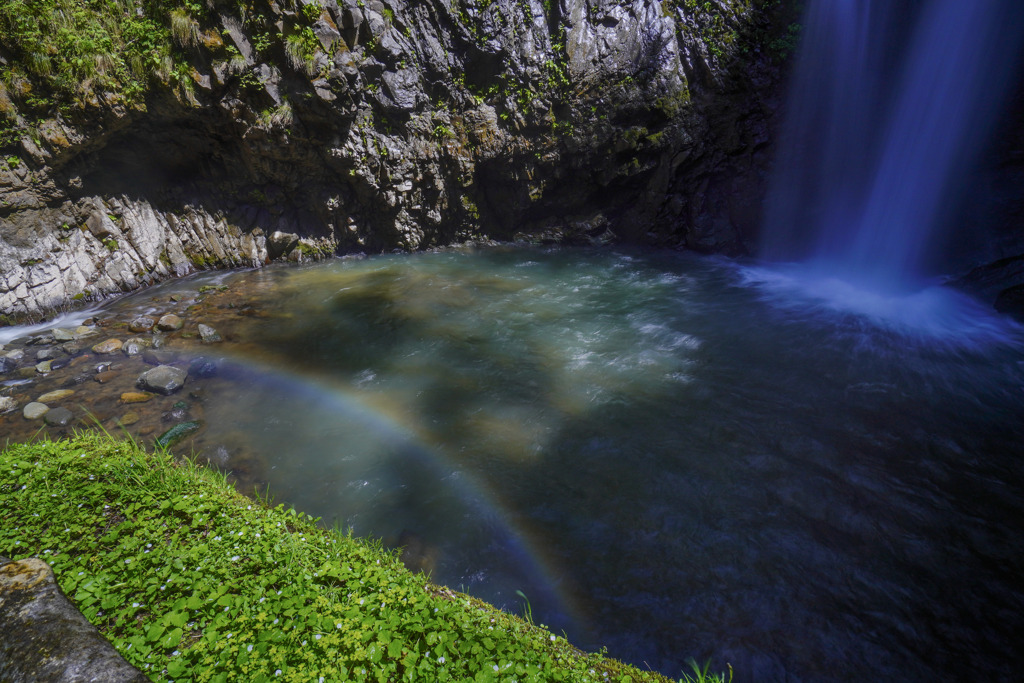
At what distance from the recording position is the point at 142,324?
817 cm

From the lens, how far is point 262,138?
10.1 metres

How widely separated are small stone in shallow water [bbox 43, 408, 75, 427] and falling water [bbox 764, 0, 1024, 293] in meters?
14.0

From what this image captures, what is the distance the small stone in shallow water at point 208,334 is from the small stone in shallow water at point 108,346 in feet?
3.86

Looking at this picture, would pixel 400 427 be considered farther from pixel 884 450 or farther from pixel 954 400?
pixel 954 400

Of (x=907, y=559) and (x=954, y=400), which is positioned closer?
(x=907, y=559)

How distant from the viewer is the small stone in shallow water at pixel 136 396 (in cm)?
591

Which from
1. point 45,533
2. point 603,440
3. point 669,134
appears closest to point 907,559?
point 603,440

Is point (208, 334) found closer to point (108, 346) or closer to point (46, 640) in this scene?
point (108, 346)

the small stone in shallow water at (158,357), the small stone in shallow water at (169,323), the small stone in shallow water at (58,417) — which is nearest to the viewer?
the small stone in shallow water at (58,417)

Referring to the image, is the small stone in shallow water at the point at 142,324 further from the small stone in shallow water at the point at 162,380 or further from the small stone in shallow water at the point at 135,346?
the small stone in shallow water at the point at 162,380

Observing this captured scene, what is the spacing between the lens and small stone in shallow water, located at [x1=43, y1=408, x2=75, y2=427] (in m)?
5.39

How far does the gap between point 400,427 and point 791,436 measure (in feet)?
15.0

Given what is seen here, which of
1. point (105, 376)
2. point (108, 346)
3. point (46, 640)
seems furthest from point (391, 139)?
point (46, 640)

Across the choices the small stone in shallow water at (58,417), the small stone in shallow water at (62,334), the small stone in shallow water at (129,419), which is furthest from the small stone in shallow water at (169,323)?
A: the small stone in shallow water at (129,419)
